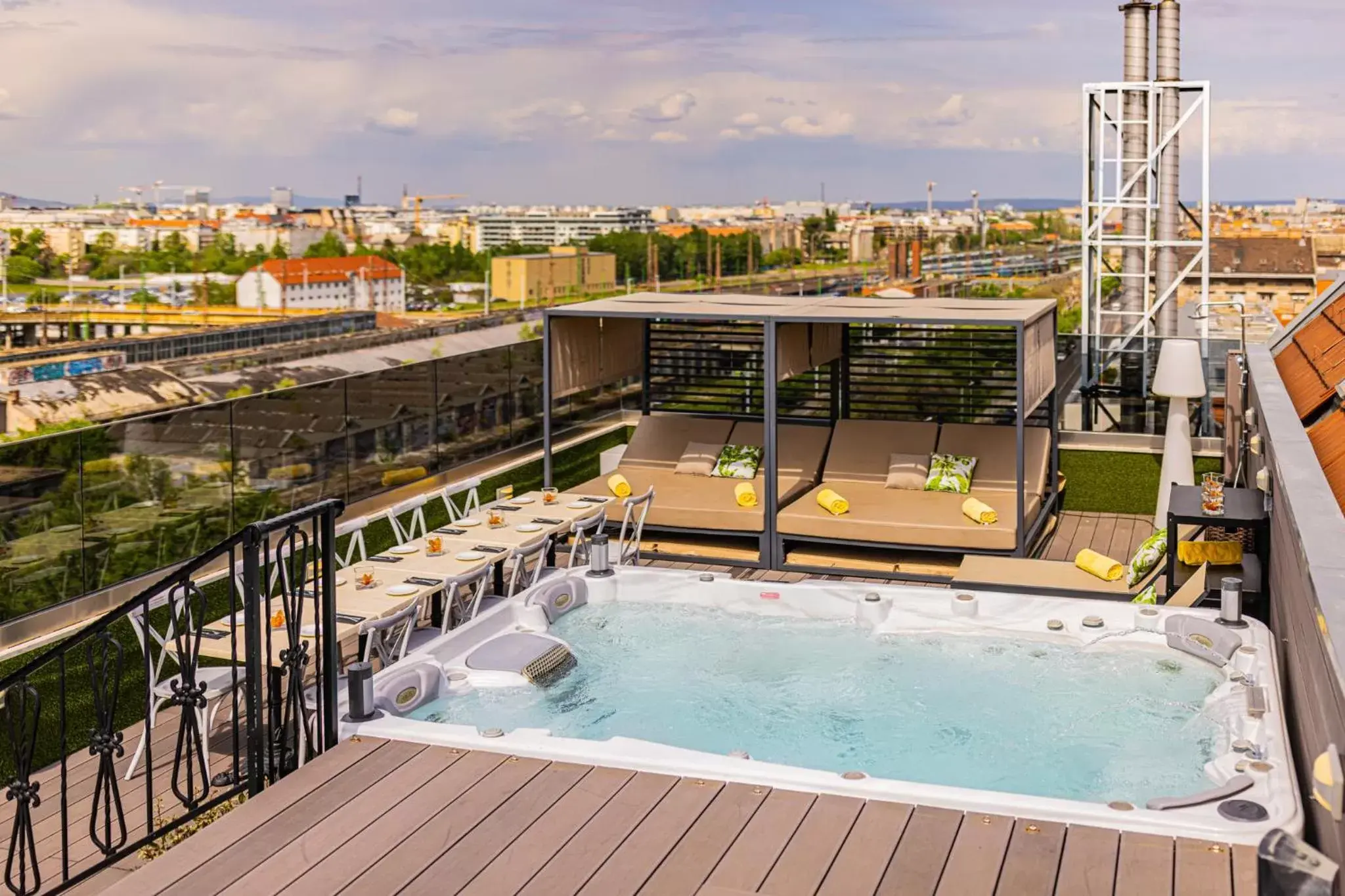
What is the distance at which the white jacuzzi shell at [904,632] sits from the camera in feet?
12.6

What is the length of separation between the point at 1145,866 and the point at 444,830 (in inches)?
74.5

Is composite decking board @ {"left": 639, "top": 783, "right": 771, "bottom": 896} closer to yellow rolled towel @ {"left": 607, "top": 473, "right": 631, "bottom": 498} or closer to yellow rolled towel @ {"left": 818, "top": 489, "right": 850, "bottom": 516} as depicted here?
yellow rolled towel @ {"left": 818, "top": 489, "right": 850, "bottom": 516}

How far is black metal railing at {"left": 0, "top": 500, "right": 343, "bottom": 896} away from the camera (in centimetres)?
379

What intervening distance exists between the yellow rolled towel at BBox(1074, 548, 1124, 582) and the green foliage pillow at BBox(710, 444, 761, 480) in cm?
261

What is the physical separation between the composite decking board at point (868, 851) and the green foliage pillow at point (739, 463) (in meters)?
5.42

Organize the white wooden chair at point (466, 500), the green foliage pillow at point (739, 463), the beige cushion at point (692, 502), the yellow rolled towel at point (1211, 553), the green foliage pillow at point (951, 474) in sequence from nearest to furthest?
the yellow rolled towel at point (1211, 553), the white wooden chair at point (466, 500), the beige cushion at point (692, 502), the green foliage pillow at point (951, 474), the green foliage pillow at point (739, 463)

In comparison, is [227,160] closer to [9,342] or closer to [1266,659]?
[9,342]

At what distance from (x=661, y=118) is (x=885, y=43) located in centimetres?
1503

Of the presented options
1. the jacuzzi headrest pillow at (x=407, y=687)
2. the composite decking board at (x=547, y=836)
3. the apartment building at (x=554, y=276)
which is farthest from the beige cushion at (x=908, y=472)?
the apartment building at (x=554, y=276)

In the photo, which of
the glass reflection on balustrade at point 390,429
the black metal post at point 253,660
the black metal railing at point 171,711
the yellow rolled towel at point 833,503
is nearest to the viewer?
the black metal railing at point 171,711

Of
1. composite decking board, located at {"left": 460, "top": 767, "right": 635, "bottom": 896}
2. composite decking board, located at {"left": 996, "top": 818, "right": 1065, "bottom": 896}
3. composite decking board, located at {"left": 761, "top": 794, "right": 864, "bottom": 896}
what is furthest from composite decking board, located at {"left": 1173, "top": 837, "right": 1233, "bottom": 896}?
composite decking board, located at {"left": 460, "top": 767, "right": 635, "bottom": 896}

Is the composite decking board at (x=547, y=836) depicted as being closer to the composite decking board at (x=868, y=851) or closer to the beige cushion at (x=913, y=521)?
the composite decking board at (x=868, y=851)

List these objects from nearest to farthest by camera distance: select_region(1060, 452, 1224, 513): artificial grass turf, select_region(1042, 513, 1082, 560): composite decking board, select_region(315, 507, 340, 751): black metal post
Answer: select_region(315, 507, 340, 751): black metal post < select_region(1042, 513, 1082, 560): composite decking board < select_region(1060, 452, 1224, 513): artificial grass turf

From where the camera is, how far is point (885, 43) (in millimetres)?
85750
